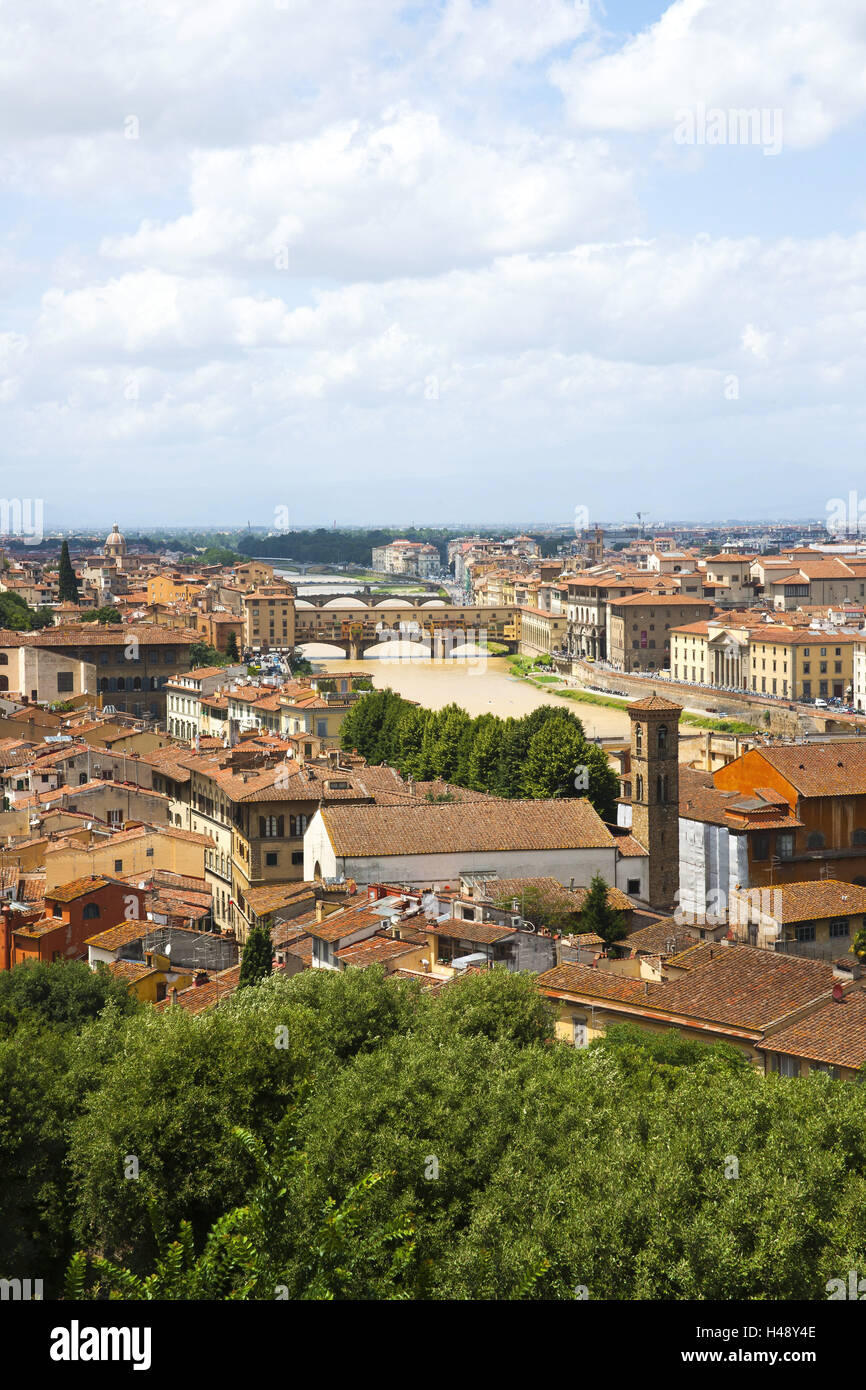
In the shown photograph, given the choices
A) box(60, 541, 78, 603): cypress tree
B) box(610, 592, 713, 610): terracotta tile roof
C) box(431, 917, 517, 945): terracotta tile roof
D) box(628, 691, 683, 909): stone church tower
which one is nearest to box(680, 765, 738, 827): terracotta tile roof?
box(628, 691, 683, 909): stone church tower

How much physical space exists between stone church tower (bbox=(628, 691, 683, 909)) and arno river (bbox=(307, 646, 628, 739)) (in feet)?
49.3

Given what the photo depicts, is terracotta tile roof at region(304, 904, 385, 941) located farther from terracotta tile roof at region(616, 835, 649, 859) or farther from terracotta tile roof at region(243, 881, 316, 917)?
terracotta tile roof at region(616, 835, 649, 859)

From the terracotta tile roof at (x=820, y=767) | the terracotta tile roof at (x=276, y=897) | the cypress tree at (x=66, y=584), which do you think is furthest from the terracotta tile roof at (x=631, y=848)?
the cypress tree at (x=66, y=584)

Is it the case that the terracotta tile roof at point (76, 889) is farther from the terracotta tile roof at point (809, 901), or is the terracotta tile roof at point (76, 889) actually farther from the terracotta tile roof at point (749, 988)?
the terracotta tile roof at point (809, 901)

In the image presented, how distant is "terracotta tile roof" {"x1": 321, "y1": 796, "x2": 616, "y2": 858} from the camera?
38.9ft

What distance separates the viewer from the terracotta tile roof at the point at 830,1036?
7.06 meters

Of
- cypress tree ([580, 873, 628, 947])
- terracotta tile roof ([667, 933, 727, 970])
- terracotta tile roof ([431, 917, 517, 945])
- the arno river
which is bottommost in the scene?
the arno river

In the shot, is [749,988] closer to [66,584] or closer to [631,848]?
[631,848]

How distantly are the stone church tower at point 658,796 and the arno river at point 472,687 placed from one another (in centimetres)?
1503

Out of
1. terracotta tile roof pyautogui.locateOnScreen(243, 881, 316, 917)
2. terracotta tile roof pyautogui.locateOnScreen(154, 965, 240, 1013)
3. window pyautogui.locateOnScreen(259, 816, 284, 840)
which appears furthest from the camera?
window pyautogui.locateOnScreen(259, 816, 284, 840)

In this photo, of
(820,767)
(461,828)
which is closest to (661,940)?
(461,828)

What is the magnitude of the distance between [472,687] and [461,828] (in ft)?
96.4

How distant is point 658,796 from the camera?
13406mm
